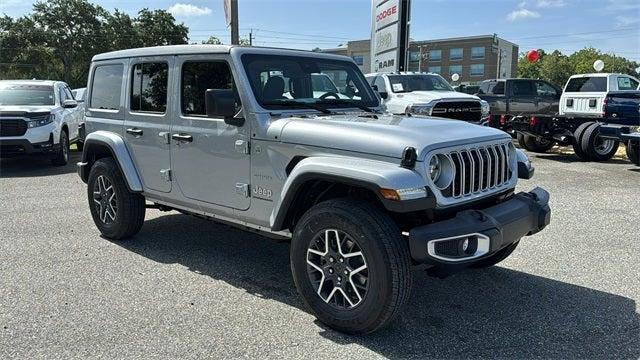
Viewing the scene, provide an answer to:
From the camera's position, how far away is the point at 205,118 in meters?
4.43

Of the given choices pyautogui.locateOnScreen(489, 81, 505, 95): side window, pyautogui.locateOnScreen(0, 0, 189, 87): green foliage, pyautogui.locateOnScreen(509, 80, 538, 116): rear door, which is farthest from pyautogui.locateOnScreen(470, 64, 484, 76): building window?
pyautogui.locateOnScreen(509, 80, 538, 116): rear door

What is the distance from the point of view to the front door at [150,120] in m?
4.85

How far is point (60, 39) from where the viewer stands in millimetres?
43594

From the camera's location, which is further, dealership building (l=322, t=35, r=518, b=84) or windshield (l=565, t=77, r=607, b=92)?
dealership building (l=322, t=35, r=518, b=84)

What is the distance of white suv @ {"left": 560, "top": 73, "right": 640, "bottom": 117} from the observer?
15828mm

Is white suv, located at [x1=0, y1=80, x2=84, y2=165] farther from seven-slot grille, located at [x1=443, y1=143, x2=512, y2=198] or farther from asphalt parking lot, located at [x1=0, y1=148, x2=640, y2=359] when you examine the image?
seven-slot grille, located at [x1=443, y1=143, x2=512, y2=198]

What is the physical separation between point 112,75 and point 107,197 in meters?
1.29

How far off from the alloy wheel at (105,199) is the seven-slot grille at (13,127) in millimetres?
6047

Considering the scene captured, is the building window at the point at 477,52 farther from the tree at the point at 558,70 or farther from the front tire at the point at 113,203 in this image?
the front tire at the point at 113,203

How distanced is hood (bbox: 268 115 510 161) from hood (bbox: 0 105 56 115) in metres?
→ 8.69

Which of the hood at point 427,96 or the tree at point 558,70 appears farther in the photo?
the tree at point 558,70

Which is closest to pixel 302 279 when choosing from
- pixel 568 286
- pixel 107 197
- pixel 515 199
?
pixel 515 199

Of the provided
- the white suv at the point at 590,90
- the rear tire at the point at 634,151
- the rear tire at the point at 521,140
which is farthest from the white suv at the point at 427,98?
the white suv at the point at 590,90

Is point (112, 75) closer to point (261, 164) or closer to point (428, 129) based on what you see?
point (261, 164)
